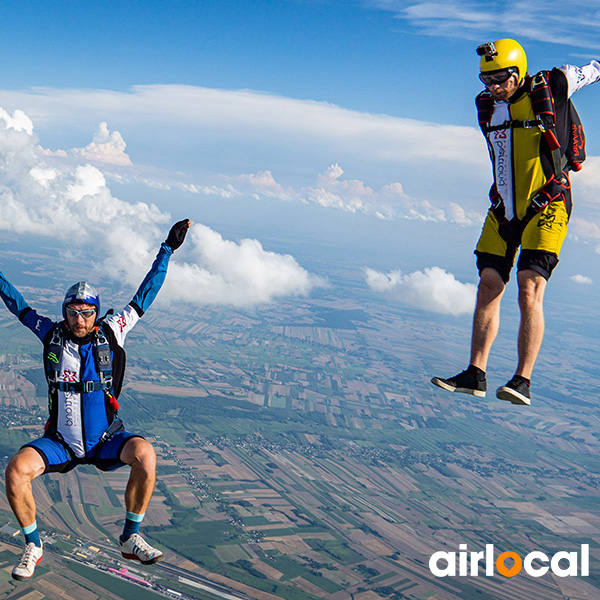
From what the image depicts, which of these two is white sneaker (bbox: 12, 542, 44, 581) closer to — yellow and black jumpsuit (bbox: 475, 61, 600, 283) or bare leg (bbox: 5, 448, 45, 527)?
bare leg (bbox: 5, 448, 45, 527)

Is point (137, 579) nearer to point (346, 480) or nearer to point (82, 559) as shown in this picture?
point (82, 559)

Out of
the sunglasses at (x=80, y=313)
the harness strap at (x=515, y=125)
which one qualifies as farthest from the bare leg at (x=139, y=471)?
the harness strap at (x=515, y=125)

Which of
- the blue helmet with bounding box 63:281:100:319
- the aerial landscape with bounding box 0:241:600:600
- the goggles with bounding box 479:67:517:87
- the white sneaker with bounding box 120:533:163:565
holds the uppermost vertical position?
the goggles with bounding box 479:67:517:87

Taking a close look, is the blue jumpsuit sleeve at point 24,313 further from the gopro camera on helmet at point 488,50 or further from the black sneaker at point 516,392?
the gopro camera on helmet at point 488,50

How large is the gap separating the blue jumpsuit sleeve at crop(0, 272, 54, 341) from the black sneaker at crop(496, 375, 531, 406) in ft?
21.3

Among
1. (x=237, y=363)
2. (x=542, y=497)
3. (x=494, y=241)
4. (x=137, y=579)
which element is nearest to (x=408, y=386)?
(x=237, y=363)

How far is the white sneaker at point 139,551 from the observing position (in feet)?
25.0

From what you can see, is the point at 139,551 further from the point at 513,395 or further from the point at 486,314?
the point at 486,314

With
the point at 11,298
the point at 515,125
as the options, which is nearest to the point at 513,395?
the point at 515,125

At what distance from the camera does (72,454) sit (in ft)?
27.3

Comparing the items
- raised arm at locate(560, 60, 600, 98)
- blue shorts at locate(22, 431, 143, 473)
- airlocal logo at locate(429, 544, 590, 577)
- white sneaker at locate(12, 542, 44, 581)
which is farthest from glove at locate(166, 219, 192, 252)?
airlocal logo at locate(429, 544, 590, 577)

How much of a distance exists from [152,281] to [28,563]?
14.4 ft

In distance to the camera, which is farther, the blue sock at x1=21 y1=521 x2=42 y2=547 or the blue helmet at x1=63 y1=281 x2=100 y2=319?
the blue helmet at x1=63 y1=281 x2=100 y2=319

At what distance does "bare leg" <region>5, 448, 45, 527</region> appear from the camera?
754 cm
